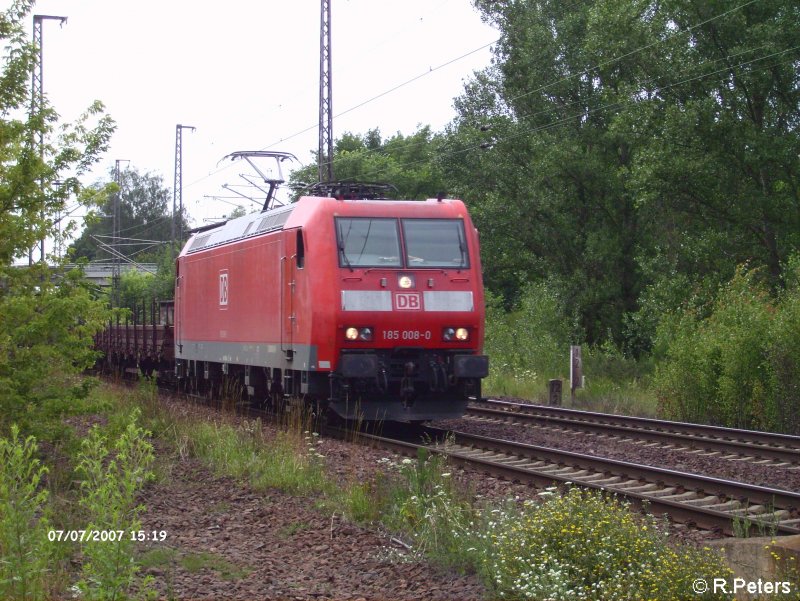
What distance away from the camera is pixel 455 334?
14297mm

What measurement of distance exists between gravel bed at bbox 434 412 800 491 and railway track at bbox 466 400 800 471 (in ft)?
1.01

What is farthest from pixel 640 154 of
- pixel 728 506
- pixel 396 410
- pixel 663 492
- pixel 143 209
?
pixel 143 209

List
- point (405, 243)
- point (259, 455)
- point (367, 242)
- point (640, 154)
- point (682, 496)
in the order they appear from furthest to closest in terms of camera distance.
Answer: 1. point (640, 154)
2. point (405, 243)
3. point (367, 242)
4. point (259, 455)
5. point (682, 496)

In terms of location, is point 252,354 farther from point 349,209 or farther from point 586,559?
point 586,559

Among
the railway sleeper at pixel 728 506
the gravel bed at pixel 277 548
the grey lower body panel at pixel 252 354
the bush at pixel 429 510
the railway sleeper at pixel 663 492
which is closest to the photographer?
the gravel bed at pixel 277 548

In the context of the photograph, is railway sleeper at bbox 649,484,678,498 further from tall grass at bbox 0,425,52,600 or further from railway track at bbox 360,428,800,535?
tall grass at bbox 0,425,52,600

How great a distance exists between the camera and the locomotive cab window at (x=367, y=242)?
14.1m

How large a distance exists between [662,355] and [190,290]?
407 inches

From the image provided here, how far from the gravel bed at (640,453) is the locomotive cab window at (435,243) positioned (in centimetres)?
266

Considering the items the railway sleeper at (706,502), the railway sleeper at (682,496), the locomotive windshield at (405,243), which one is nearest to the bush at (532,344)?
the locomotive windshield at (405,243)

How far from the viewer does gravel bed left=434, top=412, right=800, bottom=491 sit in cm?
1116

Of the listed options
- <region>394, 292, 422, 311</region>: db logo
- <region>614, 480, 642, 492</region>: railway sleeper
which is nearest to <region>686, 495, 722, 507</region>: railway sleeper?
<region>614, 480, 642, 492</region>: railway sleeper

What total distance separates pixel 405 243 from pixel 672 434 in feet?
14.6

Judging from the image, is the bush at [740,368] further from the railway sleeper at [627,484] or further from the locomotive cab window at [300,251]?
the locomotive cab window at [300,251]
